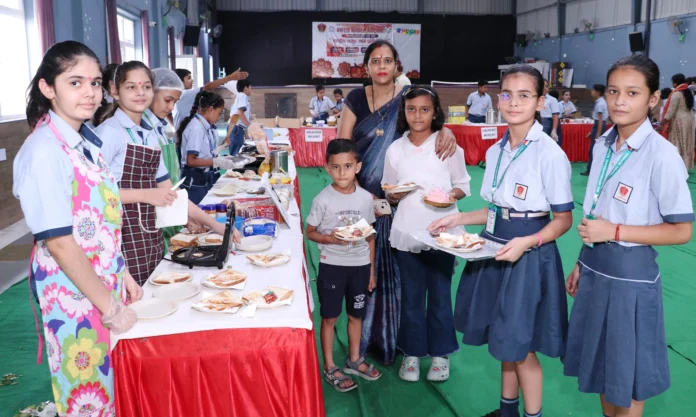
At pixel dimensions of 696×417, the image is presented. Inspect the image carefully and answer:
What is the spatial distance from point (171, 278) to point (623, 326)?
4.64 feet

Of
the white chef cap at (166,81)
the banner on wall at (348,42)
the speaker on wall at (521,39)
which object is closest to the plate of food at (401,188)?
the white chef cap at (166,81)

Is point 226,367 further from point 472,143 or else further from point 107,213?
point 472,143

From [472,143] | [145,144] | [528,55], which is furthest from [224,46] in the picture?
[145,144]

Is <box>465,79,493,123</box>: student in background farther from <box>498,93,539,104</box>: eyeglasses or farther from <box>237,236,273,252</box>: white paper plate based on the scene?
<box>498,93,539,104</box>: eyeglasses

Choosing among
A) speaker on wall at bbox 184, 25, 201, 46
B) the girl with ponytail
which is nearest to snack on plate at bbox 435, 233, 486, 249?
the girl with ponytail

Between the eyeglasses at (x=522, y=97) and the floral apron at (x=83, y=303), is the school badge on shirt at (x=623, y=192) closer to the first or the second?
the eyeglasses at (x=522, y=97)

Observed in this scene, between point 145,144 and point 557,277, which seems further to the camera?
point 145,144

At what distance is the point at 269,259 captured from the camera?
208 centimetres

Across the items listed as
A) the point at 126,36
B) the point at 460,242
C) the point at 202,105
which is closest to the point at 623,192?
the point at 460,242

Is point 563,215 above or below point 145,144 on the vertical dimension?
below

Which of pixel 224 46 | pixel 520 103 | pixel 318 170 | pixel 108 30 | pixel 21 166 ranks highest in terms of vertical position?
pixel 224 46

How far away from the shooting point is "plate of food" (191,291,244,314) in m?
1.61

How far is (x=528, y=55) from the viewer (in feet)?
59.5

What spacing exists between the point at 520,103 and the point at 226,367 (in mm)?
1192
